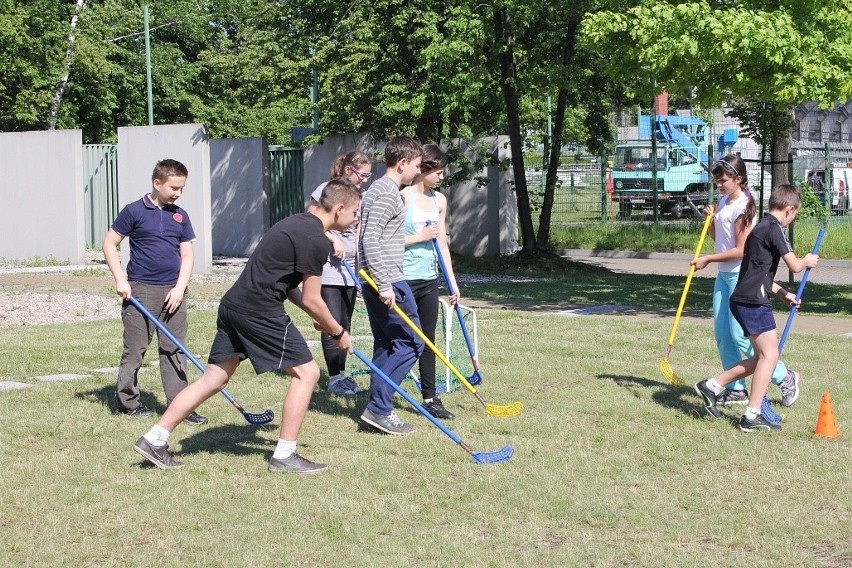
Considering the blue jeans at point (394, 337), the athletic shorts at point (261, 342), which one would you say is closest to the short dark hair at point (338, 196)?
the athletic shorts at point (261, 342)

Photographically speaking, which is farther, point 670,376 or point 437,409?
point 670,376

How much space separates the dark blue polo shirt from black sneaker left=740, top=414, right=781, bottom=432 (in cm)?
378

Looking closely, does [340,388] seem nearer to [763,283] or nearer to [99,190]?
[763,283]

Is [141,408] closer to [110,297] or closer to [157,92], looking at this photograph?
[110,297]

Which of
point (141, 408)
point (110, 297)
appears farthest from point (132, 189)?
point (141, 408)

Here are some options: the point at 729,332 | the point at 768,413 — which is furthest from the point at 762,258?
the point at 768,413

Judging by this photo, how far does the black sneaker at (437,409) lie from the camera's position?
778 centimetres

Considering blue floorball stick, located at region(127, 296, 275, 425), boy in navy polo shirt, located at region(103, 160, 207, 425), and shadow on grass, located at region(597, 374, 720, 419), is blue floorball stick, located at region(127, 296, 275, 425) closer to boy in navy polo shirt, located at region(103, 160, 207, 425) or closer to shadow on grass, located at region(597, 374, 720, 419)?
boy in navy polo shirt, located at region(103, 160, 207, 425)

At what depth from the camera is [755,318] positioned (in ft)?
24.4

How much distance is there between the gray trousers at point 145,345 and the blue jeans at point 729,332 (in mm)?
3647

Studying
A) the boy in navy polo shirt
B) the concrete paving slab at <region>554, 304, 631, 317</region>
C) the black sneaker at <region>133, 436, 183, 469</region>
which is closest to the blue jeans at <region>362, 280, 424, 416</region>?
the boy in navy polo shirt

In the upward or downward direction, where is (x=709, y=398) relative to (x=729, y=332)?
downward

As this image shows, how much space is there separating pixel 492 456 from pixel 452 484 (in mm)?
479

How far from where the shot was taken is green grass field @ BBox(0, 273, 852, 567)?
201 inches
